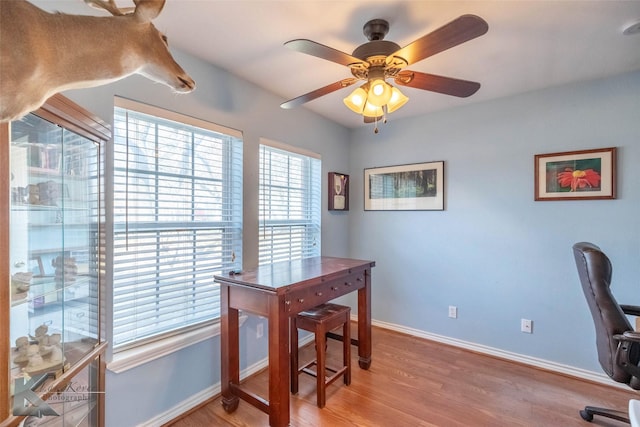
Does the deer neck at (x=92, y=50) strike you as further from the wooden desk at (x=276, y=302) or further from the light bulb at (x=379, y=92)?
the wooden desk at (x=276, y=302)

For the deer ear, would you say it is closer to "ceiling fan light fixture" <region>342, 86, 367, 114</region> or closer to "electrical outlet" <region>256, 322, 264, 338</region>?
"ceiling fan light fixture" <region>342, 86, 367, 114</region>

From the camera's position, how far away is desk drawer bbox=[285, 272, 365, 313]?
A: 1725 millimetres

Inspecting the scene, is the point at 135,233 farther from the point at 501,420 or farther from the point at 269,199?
the point at 501,420

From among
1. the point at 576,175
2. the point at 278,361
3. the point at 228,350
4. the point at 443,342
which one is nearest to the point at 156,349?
the point at 228,350

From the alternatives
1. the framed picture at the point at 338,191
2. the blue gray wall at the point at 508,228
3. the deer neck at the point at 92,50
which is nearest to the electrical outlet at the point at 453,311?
the blue gray wall at the point at 508,228

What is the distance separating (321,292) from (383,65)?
1.42 m

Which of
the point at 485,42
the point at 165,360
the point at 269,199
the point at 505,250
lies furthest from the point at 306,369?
the point at 485,42

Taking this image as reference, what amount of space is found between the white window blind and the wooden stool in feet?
2.12

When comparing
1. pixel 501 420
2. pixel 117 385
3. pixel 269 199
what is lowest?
pixel 501 420

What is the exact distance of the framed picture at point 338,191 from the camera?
321 centimetres

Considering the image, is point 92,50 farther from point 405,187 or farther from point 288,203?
point 405,187

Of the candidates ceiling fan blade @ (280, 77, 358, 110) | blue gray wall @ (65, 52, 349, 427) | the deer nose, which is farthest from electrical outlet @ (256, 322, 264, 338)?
the deer nose

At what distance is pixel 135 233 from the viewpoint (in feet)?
5.57

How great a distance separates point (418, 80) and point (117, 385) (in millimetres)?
2332
